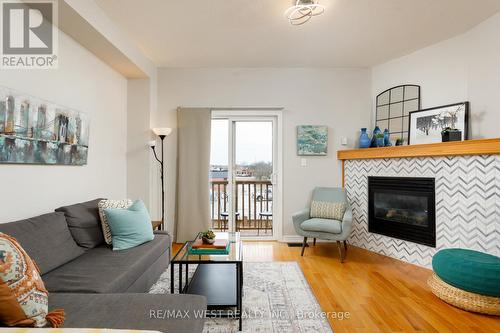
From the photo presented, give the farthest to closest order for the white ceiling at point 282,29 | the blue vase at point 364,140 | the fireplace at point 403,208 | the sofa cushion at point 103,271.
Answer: the blue vase at point 364,140 → the fireplace at point 403,208 → the white ceiling at point 282,29 → the sofa cushion at point 103,271

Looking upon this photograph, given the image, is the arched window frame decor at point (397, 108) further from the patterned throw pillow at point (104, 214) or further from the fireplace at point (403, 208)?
the patterned throw pillow at point (104, 214)

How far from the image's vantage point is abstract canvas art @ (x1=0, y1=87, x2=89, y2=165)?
1.89m

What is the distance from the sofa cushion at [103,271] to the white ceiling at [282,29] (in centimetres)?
227

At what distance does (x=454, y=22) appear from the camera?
278cm

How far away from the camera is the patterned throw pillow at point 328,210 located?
3580mm

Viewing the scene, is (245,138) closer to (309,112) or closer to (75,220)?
(309,112)

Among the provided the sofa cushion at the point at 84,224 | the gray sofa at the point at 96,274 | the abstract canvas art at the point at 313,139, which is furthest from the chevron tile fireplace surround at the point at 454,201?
the sofa cushion at the point at 84,224

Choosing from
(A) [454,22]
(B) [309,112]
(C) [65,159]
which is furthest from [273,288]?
(A) [454,22]

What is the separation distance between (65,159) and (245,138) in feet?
7.99

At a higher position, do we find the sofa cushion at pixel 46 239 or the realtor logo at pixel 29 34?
the realtor logo at pixel 29 34

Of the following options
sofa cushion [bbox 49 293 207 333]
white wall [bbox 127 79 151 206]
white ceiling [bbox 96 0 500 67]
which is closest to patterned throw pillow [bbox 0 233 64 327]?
sofa cushion [bbox 49 293 207 333]

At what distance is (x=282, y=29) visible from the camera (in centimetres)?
289

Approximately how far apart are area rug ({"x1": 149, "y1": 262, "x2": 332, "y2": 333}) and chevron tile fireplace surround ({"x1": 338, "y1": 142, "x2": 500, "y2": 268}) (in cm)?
140

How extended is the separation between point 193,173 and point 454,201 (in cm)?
329
